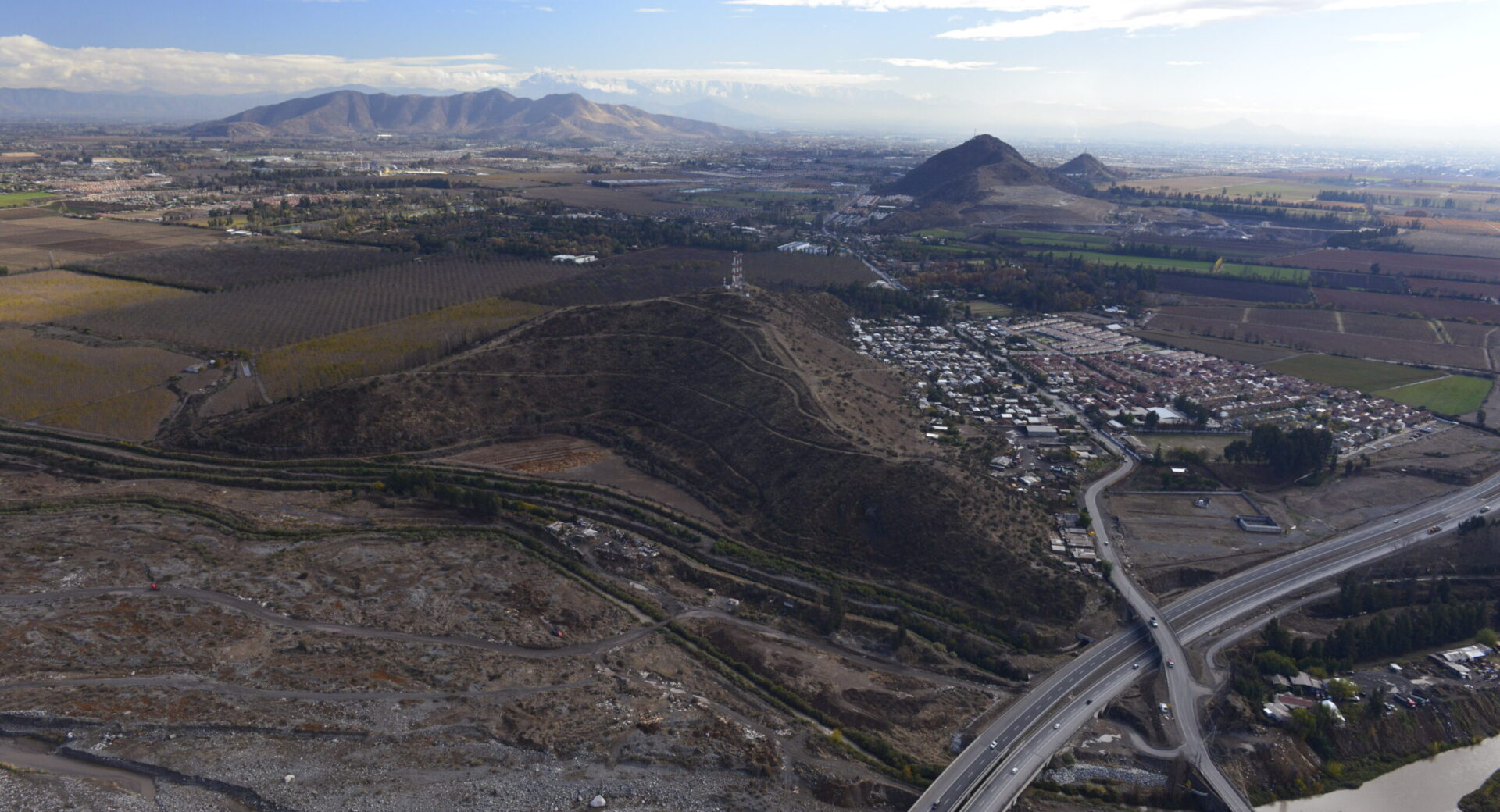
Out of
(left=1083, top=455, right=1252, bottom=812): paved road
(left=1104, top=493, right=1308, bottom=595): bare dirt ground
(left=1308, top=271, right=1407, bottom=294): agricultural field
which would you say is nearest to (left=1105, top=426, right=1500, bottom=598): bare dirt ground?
(left=1104, top=493, right=1308, bottom=595): bare dirt ground

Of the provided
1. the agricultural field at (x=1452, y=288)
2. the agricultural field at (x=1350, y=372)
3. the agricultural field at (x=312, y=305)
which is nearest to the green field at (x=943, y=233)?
the agricultural field at (x=1452, y=288)

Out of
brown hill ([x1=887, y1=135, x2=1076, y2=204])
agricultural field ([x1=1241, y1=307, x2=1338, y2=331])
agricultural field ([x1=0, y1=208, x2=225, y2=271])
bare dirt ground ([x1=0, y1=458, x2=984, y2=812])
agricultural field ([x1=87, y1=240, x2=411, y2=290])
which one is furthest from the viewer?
brown hill ([x1=887, y1=135, x2=1076, y2=204])

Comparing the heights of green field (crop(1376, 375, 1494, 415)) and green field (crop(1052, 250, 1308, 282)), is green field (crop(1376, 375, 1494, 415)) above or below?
below

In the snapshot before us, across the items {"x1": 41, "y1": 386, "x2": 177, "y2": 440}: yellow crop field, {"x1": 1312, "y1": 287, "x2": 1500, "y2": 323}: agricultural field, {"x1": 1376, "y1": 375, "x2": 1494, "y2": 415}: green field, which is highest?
{"x1": 1312, "y1": 287, "x2": 1500, "y2": 323}: agricultural field

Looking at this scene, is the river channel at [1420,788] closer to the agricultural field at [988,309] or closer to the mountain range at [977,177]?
the agricultural field at [988,309]

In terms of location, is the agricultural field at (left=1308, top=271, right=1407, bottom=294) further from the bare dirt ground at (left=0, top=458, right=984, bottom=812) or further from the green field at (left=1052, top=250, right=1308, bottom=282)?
the bare dirt ground at (left=0, top=458, right=984, bottom=812)

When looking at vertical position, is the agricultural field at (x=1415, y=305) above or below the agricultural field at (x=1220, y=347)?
above

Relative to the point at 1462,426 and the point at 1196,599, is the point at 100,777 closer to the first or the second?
the point at 1196,599

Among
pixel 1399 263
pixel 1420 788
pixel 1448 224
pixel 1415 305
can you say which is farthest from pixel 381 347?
pixel 1448 224

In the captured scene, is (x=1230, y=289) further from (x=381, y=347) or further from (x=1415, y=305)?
(x=381, y=347)
